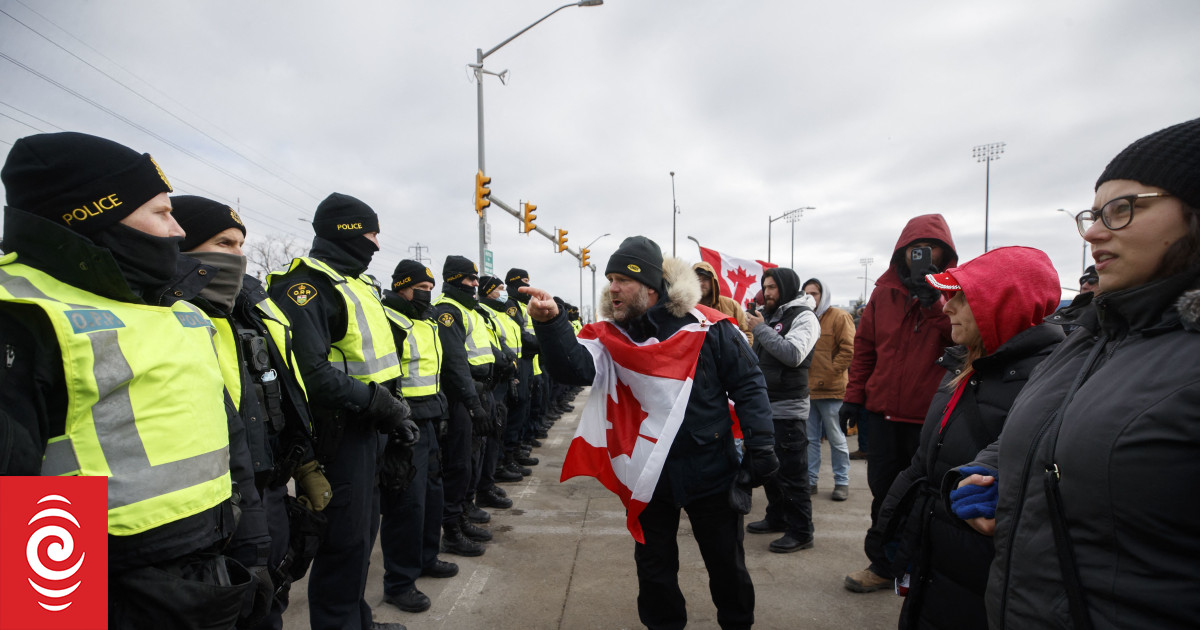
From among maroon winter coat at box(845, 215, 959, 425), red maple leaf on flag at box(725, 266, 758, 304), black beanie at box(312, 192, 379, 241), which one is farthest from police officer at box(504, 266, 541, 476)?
maroon winter coat at box(845, 215, 959, 425)

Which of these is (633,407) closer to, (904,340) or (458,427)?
(904,340)

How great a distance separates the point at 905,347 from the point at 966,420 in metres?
1.50

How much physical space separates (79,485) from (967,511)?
2254 millimetres

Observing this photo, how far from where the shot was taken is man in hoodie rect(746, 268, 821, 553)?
441 centimetres

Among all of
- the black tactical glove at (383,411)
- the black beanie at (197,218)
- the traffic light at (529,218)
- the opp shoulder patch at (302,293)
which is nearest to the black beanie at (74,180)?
the black beanie at (197,218)

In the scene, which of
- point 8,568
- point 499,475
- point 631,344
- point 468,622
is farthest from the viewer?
point 499,475

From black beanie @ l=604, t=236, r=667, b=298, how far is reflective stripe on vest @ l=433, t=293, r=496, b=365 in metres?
2.51

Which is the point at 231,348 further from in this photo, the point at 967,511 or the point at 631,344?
the point at 967,511

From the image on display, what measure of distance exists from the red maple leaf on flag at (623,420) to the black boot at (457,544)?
189cm

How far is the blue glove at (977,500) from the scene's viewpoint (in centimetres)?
157

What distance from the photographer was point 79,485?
125 centimetres

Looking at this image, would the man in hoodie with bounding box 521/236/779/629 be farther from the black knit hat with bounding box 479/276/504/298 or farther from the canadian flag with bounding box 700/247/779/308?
the canadian flag with bounding box 700/247/779/308

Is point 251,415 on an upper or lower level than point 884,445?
upper

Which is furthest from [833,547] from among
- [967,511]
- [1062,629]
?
[1062,629]
